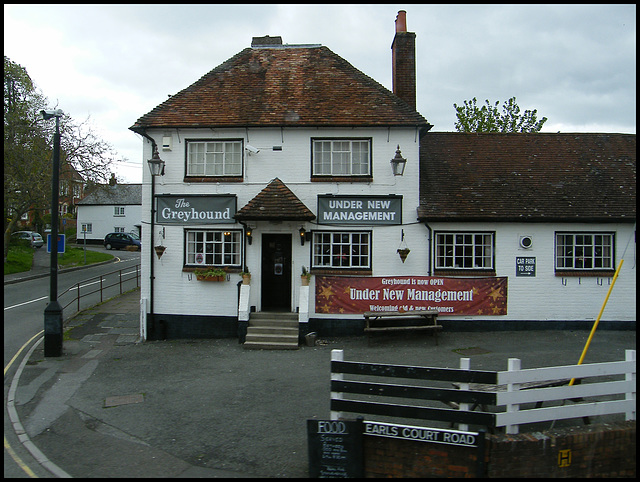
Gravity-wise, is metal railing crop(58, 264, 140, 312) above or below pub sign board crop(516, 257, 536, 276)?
below

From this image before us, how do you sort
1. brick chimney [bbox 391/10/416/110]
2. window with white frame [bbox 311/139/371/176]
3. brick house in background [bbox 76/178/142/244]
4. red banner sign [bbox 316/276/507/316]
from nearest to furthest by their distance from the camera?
red banner sign [bbox 316/276/507/316], window with white frame [bbox 311/139/371/176], brick chimney [bbox 391/10/416/110], brick house in background [bbox 76/178/142/244]

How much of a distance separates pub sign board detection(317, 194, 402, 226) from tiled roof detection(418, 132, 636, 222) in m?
0.82

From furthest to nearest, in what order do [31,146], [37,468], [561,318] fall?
1. [31,146]
2. [561,318]
3. [37,468]

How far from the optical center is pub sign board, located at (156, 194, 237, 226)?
47.7 ft

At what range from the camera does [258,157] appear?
14.6m

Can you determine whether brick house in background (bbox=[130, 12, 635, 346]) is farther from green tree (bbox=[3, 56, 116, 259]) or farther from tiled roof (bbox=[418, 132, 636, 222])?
green tree (bbox=[3, 56, 116, 259])

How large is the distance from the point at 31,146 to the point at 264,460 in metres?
28.9

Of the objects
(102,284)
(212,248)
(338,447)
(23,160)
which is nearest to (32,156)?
(23,160)

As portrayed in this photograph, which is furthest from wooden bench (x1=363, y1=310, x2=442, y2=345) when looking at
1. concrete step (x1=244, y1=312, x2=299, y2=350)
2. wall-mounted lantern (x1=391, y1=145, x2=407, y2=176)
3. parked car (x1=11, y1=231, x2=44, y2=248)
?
parked car (x1=11, y1=231, x2=44, y2=248)

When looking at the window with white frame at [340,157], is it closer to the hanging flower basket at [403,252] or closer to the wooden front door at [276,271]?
the wooden front door at [276,271]

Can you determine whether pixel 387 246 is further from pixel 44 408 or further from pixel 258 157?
pixel 44 408

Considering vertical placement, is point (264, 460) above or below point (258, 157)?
below

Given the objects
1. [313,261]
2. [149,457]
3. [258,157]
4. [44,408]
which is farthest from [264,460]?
[258,157]

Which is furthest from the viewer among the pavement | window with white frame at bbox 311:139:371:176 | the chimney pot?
the chimney pot
